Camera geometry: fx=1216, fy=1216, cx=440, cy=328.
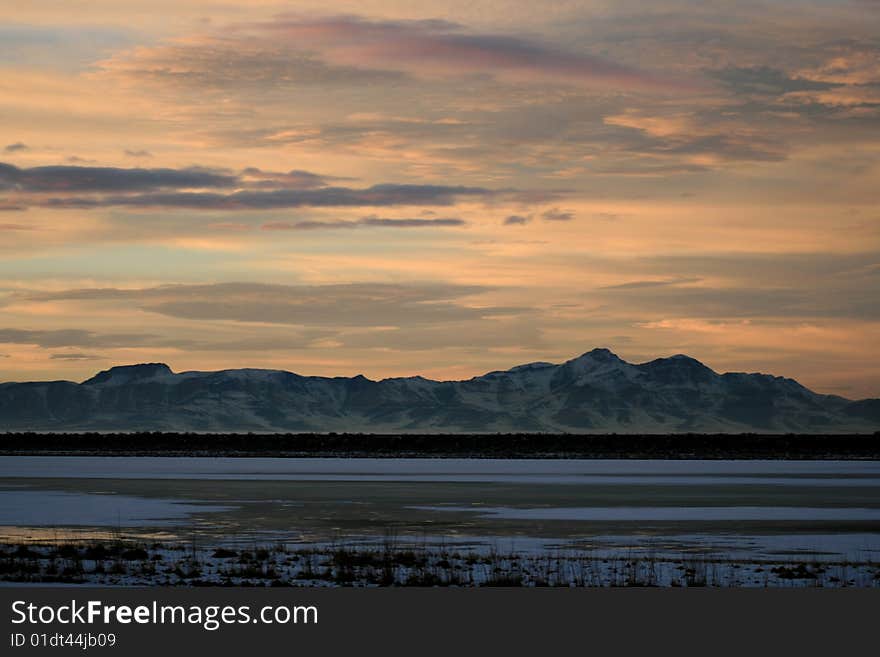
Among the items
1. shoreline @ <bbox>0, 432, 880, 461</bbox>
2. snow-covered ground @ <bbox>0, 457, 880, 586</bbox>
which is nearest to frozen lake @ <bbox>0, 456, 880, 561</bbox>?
snow-covered ground @ <bbox>0, 457, 880, 586</bbox>

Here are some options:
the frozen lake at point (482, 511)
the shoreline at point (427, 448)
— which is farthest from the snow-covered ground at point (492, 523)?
the shoreline at point (427, 448)

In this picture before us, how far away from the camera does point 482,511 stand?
4259 cm

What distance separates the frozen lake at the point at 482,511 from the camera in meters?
31.5

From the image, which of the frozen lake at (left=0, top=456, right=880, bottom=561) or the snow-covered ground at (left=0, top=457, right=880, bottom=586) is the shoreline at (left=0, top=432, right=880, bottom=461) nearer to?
the frozen lake at (left=0, top=456, right=880, bottom=561)

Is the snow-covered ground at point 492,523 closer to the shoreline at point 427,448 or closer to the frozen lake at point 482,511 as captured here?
the frozen lake at point 482,511

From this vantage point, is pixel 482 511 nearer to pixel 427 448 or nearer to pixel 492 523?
pixel 492 523

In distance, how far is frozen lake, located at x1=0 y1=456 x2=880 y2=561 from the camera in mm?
31547

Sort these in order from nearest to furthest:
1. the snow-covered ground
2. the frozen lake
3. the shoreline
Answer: the snow-covered ground
the frozen lake
the shoreline

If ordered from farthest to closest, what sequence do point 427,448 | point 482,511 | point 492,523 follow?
point 427,448 → point 482,511 → point 492,523

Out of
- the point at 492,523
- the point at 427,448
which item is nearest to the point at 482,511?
the point at 492,523

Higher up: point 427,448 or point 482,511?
point 482,511

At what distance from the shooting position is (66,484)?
197ft

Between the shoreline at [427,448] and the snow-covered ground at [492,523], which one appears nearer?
the snow-covered ground at [492,523]

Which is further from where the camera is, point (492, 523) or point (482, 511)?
point (482, 511)
